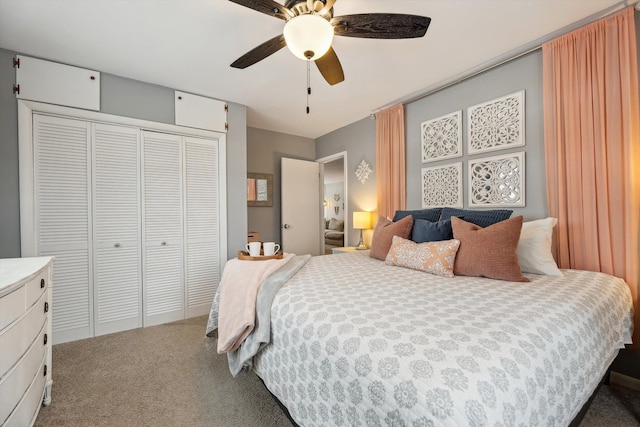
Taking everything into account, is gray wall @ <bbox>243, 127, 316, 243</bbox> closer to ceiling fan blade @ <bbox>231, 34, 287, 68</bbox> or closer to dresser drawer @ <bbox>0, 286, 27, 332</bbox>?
ceiling fan blade @ <bbox>231, 34, 287, 68</bbox>

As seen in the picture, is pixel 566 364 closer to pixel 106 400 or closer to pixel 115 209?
pixel 106 400

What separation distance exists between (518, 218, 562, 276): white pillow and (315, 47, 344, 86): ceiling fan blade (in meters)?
1.77

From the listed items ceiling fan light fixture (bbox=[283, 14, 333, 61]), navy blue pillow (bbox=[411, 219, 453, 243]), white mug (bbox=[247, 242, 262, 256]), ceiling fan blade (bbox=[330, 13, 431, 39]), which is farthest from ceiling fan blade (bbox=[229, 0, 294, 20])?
navy blue pillow (bbox=[411, 219, 453, 243])

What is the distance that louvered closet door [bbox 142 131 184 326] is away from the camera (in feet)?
9.34

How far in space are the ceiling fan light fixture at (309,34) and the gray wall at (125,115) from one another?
81.0 inches

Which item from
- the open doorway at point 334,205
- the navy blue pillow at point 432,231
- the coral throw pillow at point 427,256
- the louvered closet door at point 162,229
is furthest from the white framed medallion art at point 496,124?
the open doorway at point 334,205

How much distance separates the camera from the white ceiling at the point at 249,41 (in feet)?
5.95

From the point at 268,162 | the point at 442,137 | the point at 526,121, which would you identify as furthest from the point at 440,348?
the point at 268,162

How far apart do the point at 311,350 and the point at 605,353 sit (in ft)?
4.67

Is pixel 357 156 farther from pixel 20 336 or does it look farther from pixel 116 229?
pixel 20 336

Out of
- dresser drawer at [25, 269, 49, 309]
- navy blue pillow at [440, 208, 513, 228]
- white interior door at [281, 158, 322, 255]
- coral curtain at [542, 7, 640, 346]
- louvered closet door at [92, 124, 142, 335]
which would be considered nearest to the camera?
dresser drawer at [25, 269, 49, 309]

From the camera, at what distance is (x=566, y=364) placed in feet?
Result: 3.23

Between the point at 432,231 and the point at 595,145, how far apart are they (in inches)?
48.3

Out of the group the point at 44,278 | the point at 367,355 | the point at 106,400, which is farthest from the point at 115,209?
the point at 367,355
